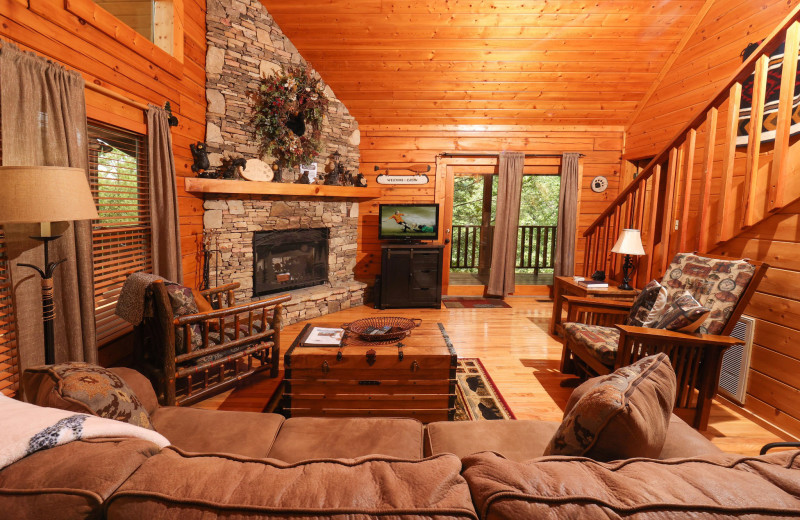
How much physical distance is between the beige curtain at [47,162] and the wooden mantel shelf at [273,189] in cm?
125

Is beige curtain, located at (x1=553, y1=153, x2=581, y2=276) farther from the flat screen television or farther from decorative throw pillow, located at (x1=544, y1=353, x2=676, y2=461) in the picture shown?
decorative throw pillow, located at (x1=544, y1=353, x2=676, y2=461)

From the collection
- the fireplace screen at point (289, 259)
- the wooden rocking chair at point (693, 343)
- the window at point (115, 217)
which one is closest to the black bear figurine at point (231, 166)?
the fireplace screen at point (289, 259)

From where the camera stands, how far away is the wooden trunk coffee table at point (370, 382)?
7.38ft

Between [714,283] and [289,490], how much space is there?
2.85 m

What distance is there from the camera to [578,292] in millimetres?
3869

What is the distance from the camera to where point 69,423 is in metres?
0.77

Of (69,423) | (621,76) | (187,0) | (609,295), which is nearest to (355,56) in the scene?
(187,0)

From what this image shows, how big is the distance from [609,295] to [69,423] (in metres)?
3.84

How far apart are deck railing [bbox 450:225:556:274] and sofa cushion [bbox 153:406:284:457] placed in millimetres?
5358

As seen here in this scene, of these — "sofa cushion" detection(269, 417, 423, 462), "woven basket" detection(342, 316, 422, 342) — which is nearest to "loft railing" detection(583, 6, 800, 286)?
"woven basket" detection(342, 316, 422, 342)

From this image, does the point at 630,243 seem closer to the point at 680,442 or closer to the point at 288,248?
the point at 680,442

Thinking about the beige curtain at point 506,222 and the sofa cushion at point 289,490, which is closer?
the sofa cushion at point 289,490

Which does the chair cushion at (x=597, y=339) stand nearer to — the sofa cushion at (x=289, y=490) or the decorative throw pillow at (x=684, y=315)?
the decorative throw pillow at (x=684, y=315)

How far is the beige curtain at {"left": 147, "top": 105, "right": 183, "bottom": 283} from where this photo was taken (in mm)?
2964
